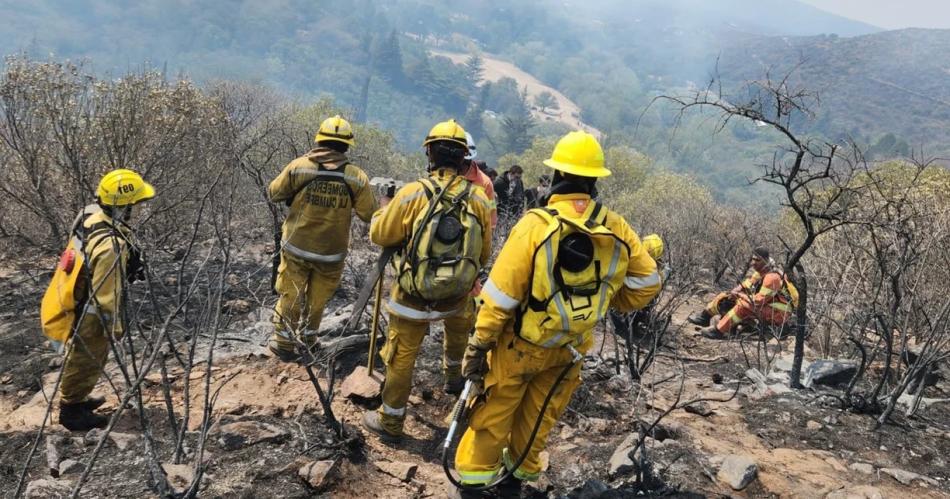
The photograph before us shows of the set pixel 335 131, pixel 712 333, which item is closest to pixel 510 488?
pixel 335 131

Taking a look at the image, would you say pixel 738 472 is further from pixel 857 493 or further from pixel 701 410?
pixel 701 410

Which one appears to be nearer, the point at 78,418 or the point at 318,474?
the point at 318,474

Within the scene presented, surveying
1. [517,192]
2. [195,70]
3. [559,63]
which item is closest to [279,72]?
[195,70]

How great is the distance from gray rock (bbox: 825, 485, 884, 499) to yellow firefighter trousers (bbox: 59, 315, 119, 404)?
12.9 feet

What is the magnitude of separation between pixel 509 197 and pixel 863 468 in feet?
20.9

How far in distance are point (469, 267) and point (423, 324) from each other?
453mm

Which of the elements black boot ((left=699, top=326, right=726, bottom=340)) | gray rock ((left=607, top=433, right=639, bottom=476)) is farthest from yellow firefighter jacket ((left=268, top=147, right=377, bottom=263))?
black boot ((left=699, top=326, right=726, bottom=340))

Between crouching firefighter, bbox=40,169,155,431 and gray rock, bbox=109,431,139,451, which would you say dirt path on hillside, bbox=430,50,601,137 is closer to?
crouching firefighter, bbox=40,169,155,431

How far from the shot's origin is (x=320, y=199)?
13.6 ft

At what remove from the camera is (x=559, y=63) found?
6516 inches

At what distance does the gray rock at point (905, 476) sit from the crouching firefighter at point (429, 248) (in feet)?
8.41

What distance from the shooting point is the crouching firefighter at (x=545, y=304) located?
2.56 m

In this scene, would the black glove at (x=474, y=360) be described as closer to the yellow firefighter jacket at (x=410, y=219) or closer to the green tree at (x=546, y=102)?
the yellow firefighter jacket at (x=410, y=219)

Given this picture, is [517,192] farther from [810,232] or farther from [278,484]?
[278,484]
